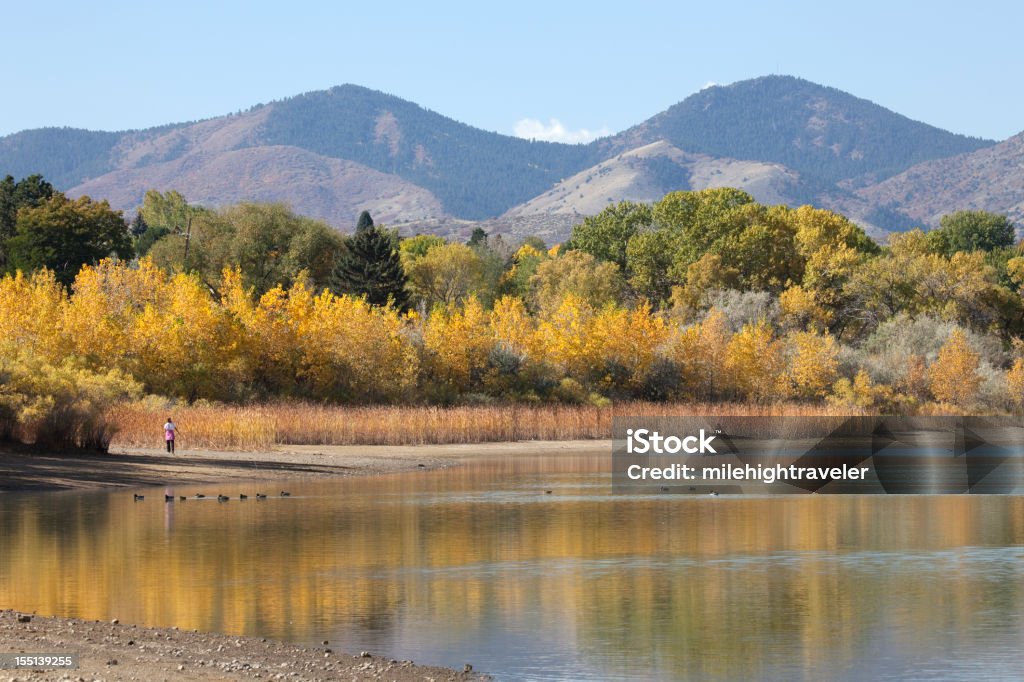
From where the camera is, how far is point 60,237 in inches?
5002

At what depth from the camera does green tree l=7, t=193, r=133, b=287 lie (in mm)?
125625

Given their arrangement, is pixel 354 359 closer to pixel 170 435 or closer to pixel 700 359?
pixel 700 359

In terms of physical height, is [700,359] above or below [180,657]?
above

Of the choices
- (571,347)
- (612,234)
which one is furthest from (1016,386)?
(612,234)

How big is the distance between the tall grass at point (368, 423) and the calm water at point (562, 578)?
1722 centimetres

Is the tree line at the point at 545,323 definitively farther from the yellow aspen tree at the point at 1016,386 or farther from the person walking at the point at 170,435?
the person walking at the point at 170,435

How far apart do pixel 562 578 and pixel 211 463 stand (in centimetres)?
2875

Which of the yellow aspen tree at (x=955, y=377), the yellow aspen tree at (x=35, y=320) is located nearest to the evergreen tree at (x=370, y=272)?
the yellow aspen tree at (x=35, y=320)

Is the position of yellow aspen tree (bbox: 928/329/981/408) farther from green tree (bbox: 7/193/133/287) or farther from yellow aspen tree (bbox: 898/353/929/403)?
green tree (bbox: 7/193/133/287)

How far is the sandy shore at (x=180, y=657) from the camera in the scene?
672 inches

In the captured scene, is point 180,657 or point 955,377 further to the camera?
point 955,377

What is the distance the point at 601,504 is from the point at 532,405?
4809 cm

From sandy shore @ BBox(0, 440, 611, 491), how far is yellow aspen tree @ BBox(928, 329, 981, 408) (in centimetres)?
3878

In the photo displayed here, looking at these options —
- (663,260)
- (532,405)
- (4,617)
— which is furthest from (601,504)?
(663,260)
